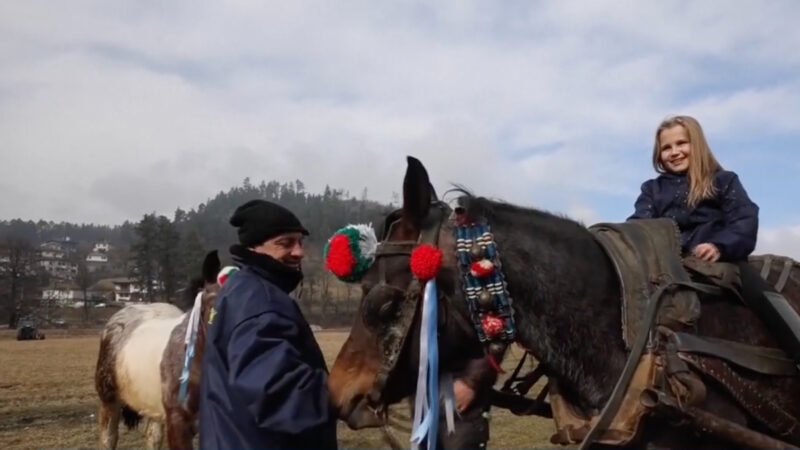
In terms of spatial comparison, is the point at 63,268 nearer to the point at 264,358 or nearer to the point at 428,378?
the point at 264,358

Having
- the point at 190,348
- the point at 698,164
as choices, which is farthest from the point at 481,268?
the point at 190,348

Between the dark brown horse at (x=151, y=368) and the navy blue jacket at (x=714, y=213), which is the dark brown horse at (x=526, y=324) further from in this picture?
the dark brown horse at (x=151, y=368)

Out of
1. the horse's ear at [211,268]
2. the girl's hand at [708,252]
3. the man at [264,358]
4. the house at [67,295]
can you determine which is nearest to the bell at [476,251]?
the man at [264,358]

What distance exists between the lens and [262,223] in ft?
10.3

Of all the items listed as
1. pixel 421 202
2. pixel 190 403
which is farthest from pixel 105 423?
pixel 421 202

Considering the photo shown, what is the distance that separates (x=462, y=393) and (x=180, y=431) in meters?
5.13

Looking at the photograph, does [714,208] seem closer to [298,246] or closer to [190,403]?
[298,246]

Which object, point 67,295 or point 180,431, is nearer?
point 180,431

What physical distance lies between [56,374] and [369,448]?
45.8ft

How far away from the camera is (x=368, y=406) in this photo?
2.69 metres

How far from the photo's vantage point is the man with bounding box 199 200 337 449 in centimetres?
256

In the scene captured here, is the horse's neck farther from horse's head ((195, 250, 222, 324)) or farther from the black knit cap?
horse's head ((195, 250, 222, 324))

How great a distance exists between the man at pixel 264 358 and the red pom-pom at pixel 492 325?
0.66 m

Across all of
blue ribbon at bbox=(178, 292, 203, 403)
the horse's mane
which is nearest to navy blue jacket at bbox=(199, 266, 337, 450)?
blue ribbon at bbox=(178, 292, 203, 403)
